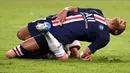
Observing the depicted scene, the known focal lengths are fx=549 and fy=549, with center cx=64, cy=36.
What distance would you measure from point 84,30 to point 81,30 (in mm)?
41

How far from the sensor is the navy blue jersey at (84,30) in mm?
7520

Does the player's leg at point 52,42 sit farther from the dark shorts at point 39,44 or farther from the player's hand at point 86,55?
the player's hand at point 86,55

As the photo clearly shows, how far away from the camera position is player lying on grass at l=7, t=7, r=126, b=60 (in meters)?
7.53

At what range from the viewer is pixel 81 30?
24.7ft

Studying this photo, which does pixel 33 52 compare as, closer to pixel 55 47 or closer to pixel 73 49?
pixel 55 47

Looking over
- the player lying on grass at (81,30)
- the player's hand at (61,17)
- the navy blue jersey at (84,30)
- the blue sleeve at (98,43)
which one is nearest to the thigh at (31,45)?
the player lying on grass at (81,30)

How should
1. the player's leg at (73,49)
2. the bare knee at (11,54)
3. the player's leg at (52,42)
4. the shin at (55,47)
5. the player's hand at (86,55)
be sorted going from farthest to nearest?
the player's leg at (73,49), the bare knee at (11,54), the player's hand at (86,55), the shin at (55,47), the player's leg at (52,42)

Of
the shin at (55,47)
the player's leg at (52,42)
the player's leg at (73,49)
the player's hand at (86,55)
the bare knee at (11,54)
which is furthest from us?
the player's leg at (73,49)

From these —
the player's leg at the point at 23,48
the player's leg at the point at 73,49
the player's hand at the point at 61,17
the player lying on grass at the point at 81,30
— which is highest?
the player's hand at the point at 61,17

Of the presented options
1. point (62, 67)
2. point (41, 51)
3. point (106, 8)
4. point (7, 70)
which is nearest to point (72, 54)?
point (41, 51)

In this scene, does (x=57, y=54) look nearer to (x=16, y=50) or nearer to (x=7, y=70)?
(x=16, y=50)

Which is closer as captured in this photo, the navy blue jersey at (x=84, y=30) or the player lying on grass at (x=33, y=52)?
the navy blue jersey at (x=84, y=30)

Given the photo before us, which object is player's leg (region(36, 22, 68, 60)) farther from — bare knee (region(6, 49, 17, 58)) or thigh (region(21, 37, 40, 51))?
bare knee (region(6, 49, 17, 58))

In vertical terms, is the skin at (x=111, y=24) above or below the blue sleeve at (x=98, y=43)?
above
